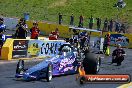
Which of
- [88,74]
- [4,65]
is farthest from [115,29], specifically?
[88,74]

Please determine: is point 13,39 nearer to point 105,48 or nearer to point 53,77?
point 53,77

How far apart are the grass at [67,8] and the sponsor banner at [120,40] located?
1396 centimetres

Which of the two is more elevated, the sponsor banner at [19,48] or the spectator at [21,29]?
the spectator at [21,29]

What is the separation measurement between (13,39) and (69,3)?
3877 cm

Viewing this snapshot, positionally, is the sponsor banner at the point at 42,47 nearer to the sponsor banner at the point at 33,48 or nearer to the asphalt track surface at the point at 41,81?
the sponsor banner at the point at 33,48

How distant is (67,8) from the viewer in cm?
6162

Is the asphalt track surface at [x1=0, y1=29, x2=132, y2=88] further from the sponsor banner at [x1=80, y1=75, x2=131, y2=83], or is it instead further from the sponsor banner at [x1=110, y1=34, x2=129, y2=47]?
the sponsor banner at [x1=110, y1=34, x2=129, y2=47]

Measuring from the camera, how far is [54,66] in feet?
63.1

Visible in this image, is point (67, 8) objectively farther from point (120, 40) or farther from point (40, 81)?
point (40, 81)

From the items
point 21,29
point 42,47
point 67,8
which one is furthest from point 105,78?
point 67,8

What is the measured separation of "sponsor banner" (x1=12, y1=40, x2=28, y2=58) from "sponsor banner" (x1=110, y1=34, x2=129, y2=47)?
612 inches

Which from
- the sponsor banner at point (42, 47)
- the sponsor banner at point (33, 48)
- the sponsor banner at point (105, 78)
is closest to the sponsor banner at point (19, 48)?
the sponsor banner at point (33, 48)

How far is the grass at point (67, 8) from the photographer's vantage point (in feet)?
185

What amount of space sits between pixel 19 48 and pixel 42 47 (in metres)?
1.85
